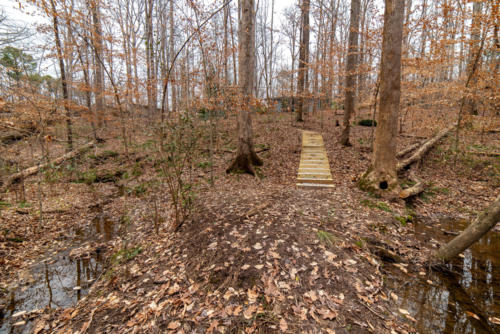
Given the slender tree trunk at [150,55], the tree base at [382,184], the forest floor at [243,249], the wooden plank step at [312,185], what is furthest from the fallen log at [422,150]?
the slender tree trunk at [150,55]

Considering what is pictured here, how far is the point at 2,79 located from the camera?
6.18 m

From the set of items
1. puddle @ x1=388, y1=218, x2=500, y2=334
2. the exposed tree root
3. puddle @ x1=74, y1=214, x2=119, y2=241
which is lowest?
puddle @ x1=74, y1=214, x2=119, y2=241

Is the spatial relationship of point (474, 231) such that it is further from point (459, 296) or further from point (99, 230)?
point (99, 230)

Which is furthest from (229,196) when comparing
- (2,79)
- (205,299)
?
(2,79)

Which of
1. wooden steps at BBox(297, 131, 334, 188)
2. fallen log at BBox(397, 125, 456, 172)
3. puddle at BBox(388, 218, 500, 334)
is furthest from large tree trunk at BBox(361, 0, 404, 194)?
puddle at BBox(388, 218, 500, 334)

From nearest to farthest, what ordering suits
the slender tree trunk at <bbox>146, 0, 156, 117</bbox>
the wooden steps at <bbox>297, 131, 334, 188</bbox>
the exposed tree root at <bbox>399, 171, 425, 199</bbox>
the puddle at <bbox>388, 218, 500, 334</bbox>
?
the puddle at <bbox>388, 218, 500, 334</bbox> < the slender tree trunk at <bbox>146, 0, 156, 117</bbox> < the exposed tree root at <bbox>399, 171, 425, 199</bbox> < the wooden steps at <bbox>297, 131, 334, 188</bbox>

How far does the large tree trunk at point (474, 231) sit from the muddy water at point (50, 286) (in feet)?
18.4

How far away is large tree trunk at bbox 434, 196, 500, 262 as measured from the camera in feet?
9.04

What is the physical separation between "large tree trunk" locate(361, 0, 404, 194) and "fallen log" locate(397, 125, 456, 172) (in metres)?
1.94

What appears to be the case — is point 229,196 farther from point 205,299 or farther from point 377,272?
point 377,272

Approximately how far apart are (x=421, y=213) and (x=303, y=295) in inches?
176

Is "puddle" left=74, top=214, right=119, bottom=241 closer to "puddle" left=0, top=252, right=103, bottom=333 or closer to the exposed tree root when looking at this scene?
"puddle" left=0, top=252, right=103, bottom=333

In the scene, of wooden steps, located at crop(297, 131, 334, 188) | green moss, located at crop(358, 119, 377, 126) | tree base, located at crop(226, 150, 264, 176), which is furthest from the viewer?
green moss, located at crop(358, 119, 377, 126)

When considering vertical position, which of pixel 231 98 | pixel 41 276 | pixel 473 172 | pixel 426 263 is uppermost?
pixel 231 98
